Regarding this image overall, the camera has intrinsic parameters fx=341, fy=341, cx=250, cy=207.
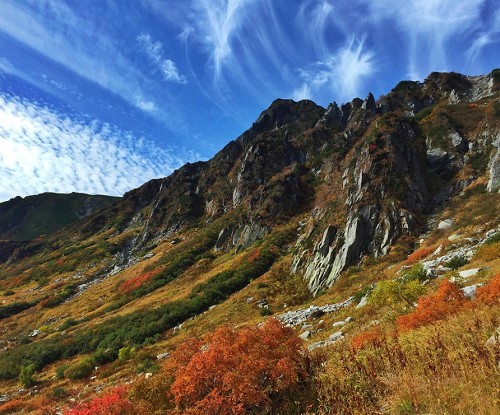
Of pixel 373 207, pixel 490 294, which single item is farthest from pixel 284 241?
pixel 490 294

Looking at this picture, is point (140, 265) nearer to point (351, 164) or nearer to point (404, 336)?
point (351, 164)

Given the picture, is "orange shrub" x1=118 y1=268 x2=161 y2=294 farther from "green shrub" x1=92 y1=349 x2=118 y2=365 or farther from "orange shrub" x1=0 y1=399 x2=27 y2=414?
"orange shrub" x1=0 y1=399 x2=27 y2=414

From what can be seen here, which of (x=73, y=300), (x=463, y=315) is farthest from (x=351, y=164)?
(x=73, y=300)

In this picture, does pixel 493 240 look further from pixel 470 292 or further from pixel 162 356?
pixel 162 356

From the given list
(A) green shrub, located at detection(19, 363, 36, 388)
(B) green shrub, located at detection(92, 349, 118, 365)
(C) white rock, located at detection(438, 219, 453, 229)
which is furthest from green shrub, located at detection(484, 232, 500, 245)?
(A) green shrub, located at detection(19, 363, 36, 388)

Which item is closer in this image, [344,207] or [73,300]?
[344,207]

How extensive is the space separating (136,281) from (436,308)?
62340 mm

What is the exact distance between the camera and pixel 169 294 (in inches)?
2079

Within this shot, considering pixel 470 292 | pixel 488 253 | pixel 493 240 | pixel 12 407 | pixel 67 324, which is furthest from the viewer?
pixel 67 324

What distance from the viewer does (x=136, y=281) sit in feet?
218

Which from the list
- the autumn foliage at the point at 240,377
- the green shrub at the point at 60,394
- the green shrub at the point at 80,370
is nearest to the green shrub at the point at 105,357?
the green shrub at the point at 80,370

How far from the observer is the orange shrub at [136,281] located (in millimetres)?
63812

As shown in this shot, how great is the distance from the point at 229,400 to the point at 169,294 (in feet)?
155

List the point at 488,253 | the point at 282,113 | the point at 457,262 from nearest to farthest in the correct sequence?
1. the point at 488,253
2. the point at 457,262
3. the point at 282,113
